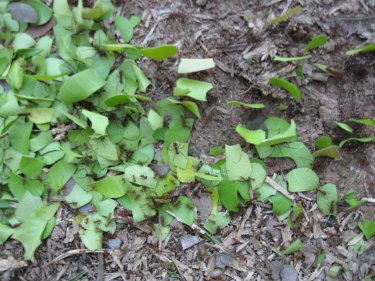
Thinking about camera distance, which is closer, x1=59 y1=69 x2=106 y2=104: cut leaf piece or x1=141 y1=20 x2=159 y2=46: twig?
x1=59 y1=69 x2=106 y2=104: cut leaf piece

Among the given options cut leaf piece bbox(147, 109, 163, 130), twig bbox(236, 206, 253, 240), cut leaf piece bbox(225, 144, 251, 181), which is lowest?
twig bbox(236, 206, 253, 240)

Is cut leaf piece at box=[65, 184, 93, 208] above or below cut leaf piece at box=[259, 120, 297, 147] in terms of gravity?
below

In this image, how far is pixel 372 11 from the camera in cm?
170

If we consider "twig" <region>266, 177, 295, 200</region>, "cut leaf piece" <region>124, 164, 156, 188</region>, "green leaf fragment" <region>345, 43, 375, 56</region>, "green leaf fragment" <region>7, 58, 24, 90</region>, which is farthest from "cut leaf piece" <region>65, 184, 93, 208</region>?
"green leaf fragment" <region>345, 43, 375, 56</region>

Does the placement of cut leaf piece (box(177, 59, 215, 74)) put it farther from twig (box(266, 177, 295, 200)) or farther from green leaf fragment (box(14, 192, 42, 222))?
green leaf fragment (box(14, 192, 42, 222))

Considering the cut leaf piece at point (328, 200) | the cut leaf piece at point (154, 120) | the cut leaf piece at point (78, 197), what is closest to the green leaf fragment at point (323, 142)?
the cut leaf piece at point (328, 200)

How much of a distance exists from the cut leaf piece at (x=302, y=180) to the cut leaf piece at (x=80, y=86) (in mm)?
714

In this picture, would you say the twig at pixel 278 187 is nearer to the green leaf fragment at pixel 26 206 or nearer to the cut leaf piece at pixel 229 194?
the cut leaf piece at pixel 229 194

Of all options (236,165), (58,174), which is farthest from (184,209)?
(58,174)

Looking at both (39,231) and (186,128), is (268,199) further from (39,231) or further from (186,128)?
(39,231)

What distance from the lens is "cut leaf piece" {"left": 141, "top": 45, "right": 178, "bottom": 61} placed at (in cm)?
158

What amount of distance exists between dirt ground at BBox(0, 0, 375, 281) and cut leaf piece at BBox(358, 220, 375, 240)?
0.09ft

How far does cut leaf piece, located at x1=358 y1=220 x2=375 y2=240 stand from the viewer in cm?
165

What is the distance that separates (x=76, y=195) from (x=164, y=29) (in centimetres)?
65
